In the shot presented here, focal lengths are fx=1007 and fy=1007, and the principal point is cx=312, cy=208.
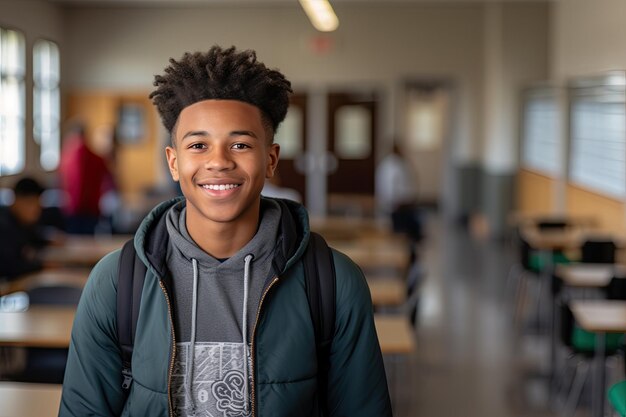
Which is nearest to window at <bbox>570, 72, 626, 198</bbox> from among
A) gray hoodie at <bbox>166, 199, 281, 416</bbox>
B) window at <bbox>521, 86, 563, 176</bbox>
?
window at <bbox>521, 86, 563, 176</bbox>

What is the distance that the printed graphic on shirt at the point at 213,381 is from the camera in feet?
6.73

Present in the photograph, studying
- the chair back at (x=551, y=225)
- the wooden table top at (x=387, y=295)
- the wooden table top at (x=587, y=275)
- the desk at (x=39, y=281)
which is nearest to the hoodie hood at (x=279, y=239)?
the wooden table top at (x=387, y=295)

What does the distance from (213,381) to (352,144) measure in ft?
48.2

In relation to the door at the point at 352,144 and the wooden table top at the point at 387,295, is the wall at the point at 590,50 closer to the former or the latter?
the wooden table top at the point at 387,295

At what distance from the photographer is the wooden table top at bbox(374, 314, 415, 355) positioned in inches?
181

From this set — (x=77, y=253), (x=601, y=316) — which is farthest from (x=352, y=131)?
(x=601, y=316)

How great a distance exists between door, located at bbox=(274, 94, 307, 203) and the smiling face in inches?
565

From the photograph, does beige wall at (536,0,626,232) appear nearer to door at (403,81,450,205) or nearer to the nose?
the nose

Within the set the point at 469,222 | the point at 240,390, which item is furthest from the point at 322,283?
the point at 469,222

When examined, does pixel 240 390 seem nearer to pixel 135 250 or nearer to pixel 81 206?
pixel 135 250

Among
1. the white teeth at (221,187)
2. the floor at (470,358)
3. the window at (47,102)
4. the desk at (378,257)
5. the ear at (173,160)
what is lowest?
the floor at (470,358)

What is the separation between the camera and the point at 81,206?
10891 mm

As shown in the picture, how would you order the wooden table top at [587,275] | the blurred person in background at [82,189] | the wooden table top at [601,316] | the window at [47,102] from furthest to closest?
1. the window at [47,102]
2. the blurred person in background at [82,189]
3. the wooden table top at [587,275]
4. the wooden table top at [601,316]

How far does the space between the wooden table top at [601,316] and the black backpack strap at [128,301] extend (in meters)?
3.57
